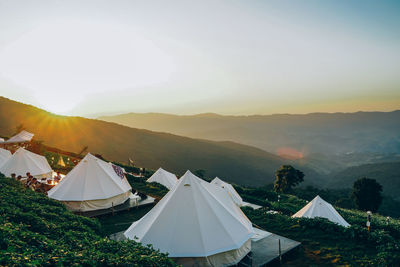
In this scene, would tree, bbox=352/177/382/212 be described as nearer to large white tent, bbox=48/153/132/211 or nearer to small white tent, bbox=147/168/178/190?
small white tent, bbox=147/168/178/190

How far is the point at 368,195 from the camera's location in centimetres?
3916

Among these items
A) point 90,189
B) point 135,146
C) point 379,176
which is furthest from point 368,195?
point 135,146

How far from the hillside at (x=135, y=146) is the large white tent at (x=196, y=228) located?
7777 cm

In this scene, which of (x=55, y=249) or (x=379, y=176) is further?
(x=379, y=176)

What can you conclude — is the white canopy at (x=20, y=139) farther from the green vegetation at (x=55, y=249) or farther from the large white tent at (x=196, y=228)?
the large white tent at (x=196, y=228)

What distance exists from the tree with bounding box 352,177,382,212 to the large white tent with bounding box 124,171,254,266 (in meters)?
38.6

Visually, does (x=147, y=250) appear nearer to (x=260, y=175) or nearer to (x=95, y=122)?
(x=260, y=175)

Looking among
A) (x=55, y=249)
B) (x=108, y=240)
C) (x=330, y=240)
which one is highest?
(x=55, y=249)

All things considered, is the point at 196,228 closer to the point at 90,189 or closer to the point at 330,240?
the point at 330,240

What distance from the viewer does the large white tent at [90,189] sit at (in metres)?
15.0

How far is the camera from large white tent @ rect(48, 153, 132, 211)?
15.0 meters

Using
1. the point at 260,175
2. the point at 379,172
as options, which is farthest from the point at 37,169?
the point at 379,172

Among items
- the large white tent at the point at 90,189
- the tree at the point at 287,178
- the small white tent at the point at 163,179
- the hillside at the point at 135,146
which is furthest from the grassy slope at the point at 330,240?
the hillside at the point at 135,146

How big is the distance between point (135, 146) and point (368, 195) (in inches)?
3305
